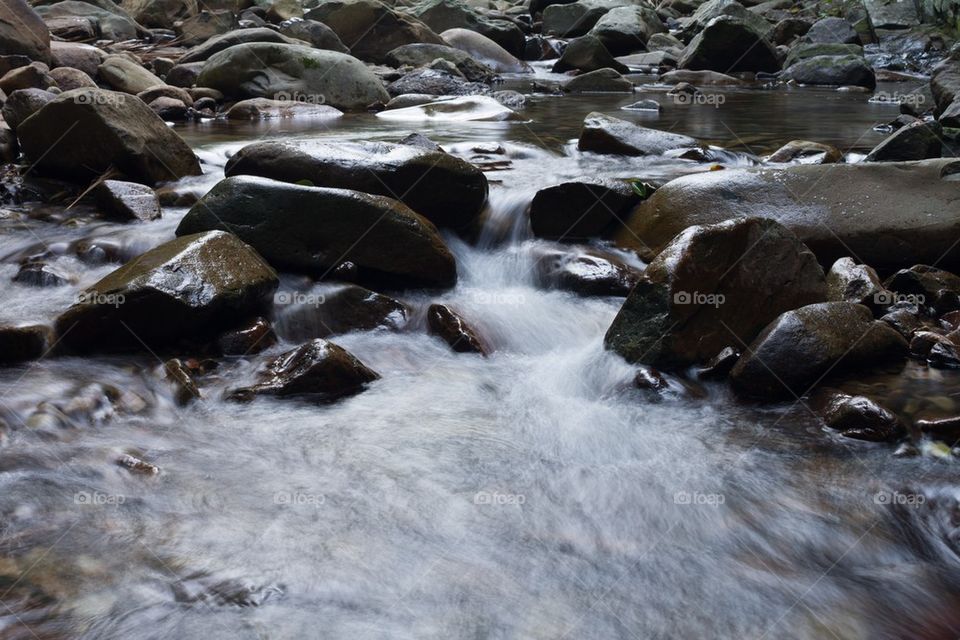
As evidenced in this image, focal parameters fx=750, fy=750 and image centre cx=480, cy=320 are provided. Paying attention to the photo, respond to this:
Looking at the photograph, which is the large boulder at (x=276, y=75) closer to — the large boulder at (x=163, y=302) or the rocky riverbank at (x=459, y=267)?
the rocky riverbank at (x=459, y=267)

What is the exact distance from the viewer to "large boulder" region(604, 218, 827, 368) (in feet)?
12.5

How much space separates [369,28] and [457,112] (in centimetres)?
707

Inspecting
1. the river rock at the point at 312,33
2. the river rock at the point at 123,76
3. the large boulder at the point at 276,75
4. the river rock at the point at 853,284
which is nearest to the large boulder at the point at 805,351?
the river rock at the point at 853,284

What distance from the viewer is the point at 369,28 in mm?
17062

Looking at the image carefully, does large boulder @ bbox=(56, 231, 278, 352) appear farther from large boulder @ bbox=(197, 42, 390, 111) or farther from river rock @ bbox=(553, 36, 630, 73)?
river rock @ bbox=(553, 36, 630, 73)

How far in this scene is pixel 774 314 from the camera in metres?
3.99

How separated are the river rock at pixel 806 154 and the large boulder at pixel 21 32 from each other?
32.4 ft

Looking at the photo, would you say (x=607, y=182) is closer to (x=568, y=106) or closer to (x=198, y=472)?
(x=198, y=472)

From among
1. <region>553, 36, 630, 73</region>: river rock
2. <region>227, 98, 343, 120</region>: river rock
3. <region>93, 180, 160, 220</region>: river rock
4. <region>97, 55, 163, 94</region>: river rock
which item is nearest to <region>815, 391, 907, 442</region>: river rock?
<region>93, 180, 160, 220</region>: river rock

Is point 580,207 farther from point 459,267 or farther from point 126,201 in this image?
point 126,201

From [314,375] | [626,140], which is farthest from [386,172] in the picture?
[626,140]

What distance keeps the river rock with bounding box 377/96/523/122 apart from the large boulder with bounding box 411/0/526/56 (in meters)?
10.4

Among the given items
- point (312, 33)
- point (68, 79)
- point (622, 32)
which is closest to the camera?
point (68, 79)

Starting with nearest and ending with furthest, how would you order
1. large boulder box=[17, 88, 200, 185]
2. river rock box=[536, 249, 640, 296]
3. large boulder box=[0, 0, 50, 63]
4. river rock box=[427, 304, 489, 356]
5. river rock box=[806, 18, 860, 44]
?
river rock box=[427, 304, 489, 356] < river rock box=[536, 249, 640, 296] < large boulder box=[17, 88, 200, 185] < large boulder box=[0, 0, 50, 63] < river rock box=[806, 18, 860, 44]
